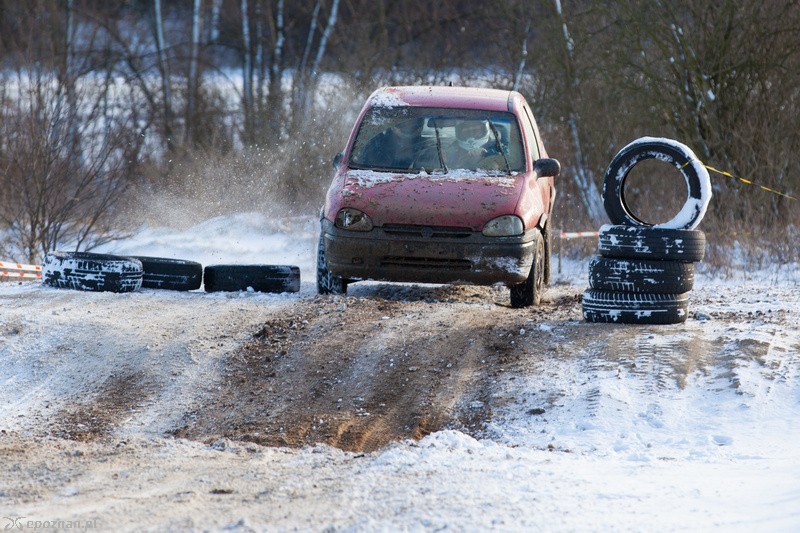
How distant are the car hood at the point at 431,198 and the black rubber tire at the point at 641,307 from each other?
130cm

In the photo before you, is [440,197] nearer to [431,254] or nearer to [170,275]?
[431,254]

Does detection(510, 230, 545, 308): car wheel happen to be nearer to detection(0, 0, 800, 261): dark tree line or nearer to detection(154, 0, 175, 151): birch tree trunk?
detection(0, 0, 800, 261): dark tree line

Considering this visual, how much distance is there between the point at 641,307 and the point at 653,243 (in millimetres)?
→ 485

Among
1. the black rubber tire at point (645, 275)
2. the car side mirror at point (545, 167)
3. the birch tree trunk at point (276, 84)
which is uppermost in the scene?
the birch tree trunk at point (276, 84)

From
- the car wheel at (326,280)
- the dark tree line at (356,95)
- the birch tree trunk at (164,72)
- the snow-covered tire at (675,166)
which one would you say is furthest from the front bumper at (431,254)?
the birch tree trunk at (164,72)

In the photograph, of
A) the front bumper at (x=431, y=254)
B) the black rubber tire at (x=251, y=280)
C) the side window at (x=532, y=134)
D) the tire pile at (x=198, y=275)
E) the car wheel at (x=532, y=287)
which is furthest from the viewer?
the black rubber tire at (x=251, y=280)

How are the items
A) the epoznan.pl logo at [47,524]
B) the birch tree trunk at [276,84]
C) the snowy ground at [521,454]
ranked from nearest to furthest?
1. the epoznan.pl logo at [47,524]
2. the snowy ground at [521,454]
3. the birch tree trunk at [276,84]

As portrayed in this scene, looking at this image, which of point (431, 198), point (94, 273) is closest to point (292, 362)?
point (431, 198)

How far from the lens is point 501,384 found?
6.82 m

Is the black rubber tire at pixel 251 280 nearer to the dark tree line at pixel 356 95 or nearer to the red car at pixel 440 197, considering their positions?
the red car at pixel 440 197

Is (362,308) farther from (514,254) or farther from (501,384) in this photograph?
(501,384)

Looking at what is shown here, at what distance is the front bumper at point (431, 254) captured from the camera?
8.76 metres

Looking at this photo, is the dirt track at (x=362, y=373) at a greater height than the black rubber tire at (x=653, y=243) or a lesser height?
lesser

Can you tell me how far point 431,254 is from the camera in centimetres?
876
